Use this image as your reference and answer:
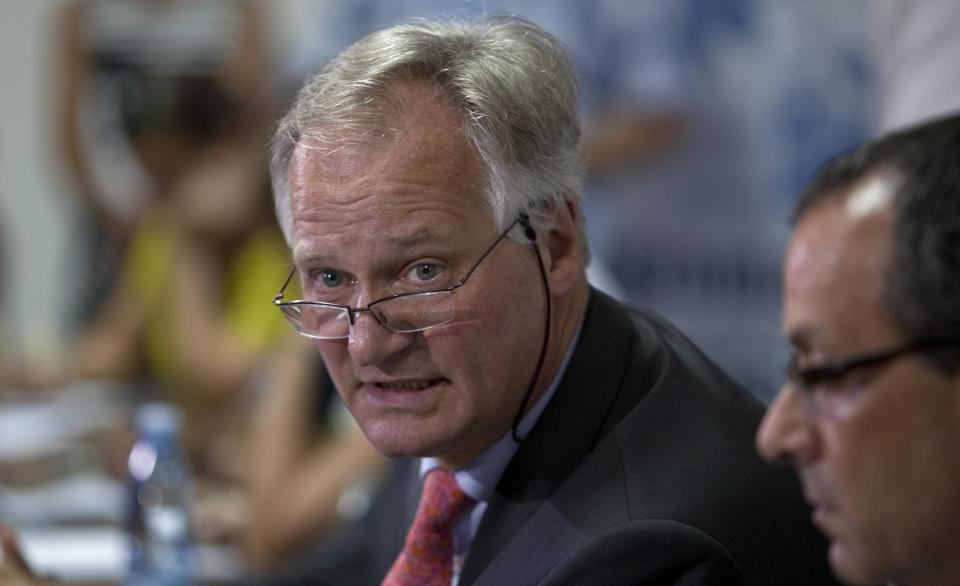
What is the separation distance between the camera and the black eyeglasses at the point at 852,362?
1.01 m

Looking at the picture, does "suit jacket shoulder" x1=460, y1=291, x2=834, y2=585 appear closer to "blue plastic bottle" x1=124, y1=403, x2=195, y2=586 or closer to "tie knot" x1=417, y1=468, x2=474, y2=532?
"tie knot" x1=417, y1=468, x2=474, y2=532

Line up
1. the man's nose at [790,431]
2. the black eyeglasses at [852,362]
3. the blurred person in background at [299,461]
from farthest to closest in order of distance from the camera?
the blurred person in background at [299,461], the man's nose at [790,431], the black eyeglasses at [852,362]

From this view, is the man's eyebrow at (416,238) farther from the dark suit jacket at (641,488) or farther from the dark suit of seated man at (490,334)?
the dark suit jacket at (641,488)

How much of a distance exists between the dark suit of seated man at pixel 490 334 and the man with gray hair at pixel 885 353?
0.39 metres

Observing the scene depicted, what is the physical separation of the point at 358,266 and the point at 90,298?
360 centimetres

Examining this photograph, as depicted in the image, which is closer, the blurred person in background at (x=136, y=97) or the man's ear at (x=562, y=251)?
the man's ear at (x=562, y=251)

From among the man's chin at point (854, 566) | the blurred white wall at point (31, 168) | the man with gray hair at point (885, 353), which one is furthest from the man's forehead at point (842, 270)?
the blurred white wall at point (31, 168)

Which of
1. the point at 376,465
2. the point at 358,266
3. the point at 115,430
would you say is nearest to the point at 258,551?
the point at 376,465

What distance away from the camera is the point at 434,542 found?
1.73 m

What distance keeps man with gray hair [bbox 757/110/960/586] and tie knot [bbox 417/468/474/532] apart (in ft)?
2.23

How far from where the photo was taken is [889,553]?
1.07 meters

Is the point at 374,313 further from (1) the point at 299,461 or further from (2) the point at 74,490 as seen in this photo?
(2) the point at 74,490

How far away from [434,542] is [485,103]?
589 millimetres

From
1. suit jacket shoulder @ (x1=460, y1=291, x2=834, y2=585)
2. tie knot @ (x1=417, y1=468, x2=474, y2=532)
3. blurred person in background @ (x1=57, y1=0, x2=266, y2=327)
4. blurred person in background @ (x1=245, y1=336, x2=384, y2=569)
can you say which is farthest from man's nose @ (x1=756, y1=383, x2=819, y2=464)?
blurred person in background @ (x1=57, y1=0, x2=266, y2=327)
